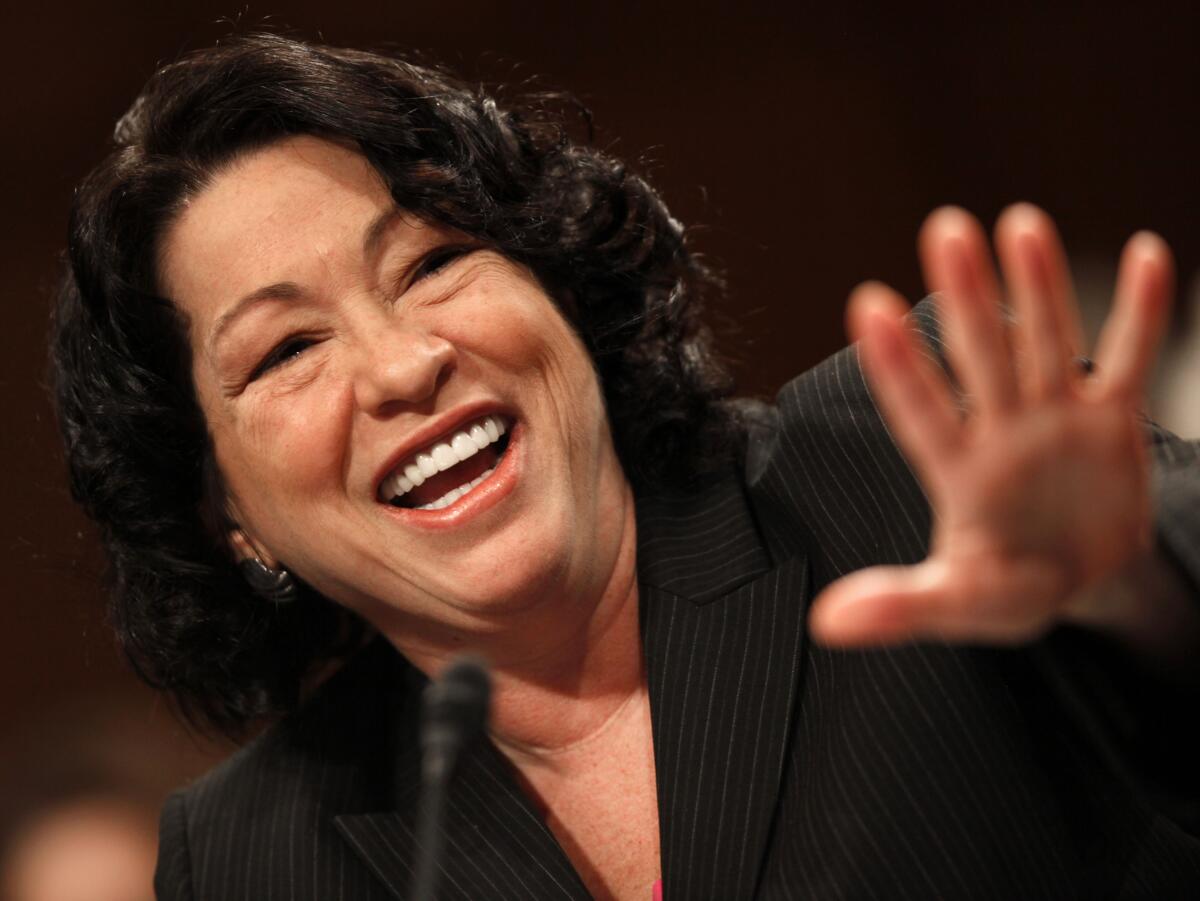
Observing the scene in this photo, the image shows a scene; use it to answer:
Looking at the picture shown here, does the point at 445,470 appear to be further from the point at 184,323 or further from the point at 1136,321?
the point at 1136,321

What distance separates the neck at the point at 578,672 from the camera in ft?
4.67

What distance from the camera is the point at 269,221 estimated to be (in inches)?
53.8

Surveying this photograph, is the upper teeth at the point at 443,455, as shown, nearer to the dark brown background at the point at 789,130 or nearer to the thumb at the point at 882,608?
the thumb at the point at 882,608

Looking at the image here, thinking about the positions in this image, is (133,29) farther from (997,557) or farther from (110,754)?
(997,557)

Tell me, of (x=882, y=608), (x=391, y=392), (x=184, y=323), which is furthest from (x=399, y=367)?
(x=882, y=608)

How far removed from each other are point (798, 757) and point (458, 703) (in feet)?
1.75

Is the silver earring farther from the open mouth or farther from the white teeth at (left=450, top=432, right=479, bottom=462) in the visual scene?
the white teeth at (left=450, top=432, right=479, bottom=462)

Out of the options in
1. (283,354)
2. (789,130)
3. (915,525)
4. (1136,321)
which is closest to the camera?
(1136,321)

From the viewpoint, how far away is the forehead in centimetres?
135

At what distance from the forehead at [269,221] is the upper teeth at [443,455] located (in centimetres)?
20

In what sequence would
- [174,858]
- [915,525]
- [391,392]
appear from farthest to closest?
[174,858] → [391,392] → [915,525]

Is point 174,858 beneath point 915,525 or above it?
beneath

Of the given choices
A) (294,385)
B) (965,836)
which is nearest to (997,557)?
(965,836)

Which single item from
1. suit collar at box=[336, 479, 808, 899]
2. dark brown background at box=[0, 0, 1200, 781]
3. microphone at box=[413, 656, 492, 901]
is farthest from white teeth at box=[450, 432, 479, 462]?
dark brown background at box=[0, 0, 1200, 781]
